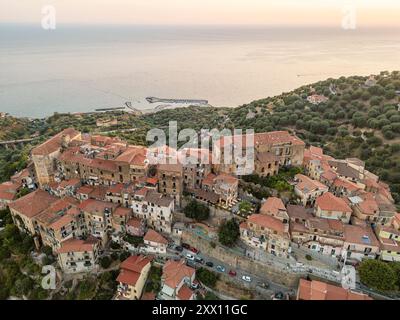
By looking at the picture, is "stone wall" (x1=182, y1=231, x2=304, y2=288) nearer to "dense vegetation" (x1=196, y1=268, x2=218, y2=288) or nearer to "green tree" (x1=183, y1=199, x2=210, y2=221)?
"green tree" (x1=183, y1=199, x2=210, y2=221)

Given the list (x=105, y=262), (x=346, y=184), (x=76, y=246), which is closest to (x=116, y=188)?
(x=76, y=246)

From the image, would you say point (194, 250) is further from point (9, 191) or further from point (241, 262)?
point (9, 191)

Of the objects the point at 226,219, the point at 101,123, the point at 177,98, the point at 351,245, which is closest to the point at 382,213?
the point at 351,245

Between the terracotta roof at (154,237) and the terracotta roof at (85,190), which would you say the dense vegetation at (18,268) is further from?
the terracotta roof at (154,237)

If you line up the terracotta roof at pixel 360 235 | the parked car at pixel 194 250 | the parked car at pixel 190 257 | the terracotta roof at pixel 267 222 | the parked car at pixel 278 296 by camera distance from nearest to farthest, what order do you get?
the parked car at pixel 278 296
the terracotta roof at pixel 360 235
the terracotta roof at pixel 267 222
the parked car at pixel 190 257
the parked car at pixel 194 250

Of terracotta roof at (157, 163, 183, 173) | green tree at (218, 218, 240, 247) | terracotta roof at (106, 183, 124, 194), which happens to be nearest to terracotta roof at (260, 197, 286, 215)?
green tree at (218, 218, 240, 247)

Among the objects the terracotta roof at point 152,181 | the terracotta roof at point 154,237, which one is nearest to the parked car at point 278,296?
the terracotta roof at point 154,237
